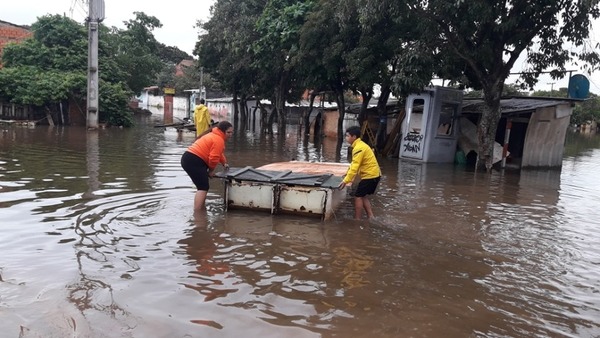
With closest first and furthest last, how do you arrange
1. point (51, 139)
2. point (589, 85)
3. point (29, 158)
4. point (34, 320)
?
point (34, 320) → point (29, 158) → point (589, 85) → point (51, 139)

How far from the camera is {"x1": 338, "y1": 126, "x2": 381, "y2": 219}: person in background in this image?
739 cm

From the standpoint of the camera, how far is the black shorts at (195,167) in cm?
737

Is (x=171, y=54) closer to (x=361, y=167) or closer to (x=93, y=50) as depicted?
(x=93, y=50)

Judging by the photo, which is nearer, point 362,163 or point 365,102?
point 362,163

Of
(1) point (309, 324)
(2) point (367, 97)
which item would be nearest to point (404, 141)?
(2) point (367, 97)

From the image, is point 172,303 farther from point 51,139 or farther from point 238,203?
point 51,139

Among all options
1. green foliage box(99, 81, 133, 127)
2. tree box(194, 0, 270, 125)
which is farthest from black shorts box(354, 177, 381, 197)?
green foliage box(99, 81, 133, 127)

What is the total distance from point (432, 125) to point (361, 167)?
431 inches

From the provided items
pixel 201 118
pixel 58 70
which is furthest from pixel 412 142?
pixel 58 70

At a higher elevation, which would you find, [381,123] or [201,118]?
[381,123]

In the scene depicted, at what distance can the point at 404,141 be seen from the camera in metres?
18.7

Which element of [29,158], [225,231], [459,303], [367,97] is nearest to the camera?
[459,303]

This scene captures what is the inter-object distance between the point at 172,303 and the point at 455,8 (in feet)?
40.2

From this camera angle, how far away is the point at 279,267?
208 inches
